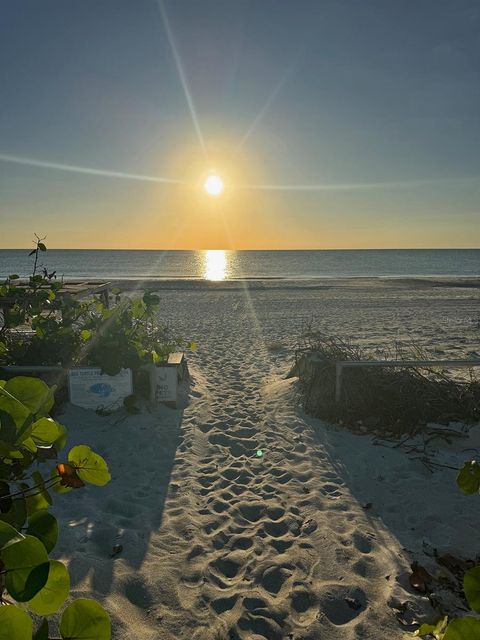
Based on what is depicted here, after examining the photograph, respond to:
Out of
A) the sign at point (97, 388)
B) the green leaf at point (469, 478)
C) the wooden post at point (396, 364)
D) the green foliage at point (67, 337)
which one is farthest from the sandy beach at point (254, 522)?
the green leaf at point (469, 478)

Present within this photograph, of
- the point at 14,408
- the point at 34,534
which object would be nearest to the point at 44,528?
the point at 34,534

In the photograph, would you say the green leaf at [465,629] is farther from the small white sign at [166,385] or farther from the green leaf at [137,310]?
the green leaf at [137,310]

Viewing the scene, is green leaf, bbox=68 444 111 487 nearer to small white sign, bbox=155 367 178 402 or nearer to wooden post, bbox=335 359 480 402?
wooden post, bbox=335 359 480 402

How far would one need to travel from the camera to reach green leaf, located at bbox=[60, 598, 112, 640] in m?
0.74

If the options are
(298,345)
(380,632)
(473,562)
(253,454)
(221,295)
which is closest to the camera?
(380,632)

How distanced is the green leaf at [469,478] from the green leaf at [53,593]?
3.37ft

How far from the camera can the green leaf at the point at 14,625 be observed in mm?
631

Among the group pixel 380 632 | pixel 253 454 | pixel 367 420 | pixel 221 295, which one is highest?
pixel 221 295

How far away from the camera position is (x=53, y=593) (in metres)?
0.76

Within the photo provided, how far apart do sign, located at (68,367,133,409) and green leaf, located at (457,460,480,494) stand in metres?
5.60

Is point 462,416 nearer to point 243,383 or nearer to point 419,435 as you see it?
point 419,435

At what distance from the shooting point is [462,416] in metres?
5.80

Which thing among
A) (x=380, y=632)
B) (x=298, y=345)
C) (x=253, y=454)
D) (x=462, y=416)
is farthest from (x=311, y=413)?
(x=298, y=345)

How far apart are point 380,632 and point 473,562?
1086mm
